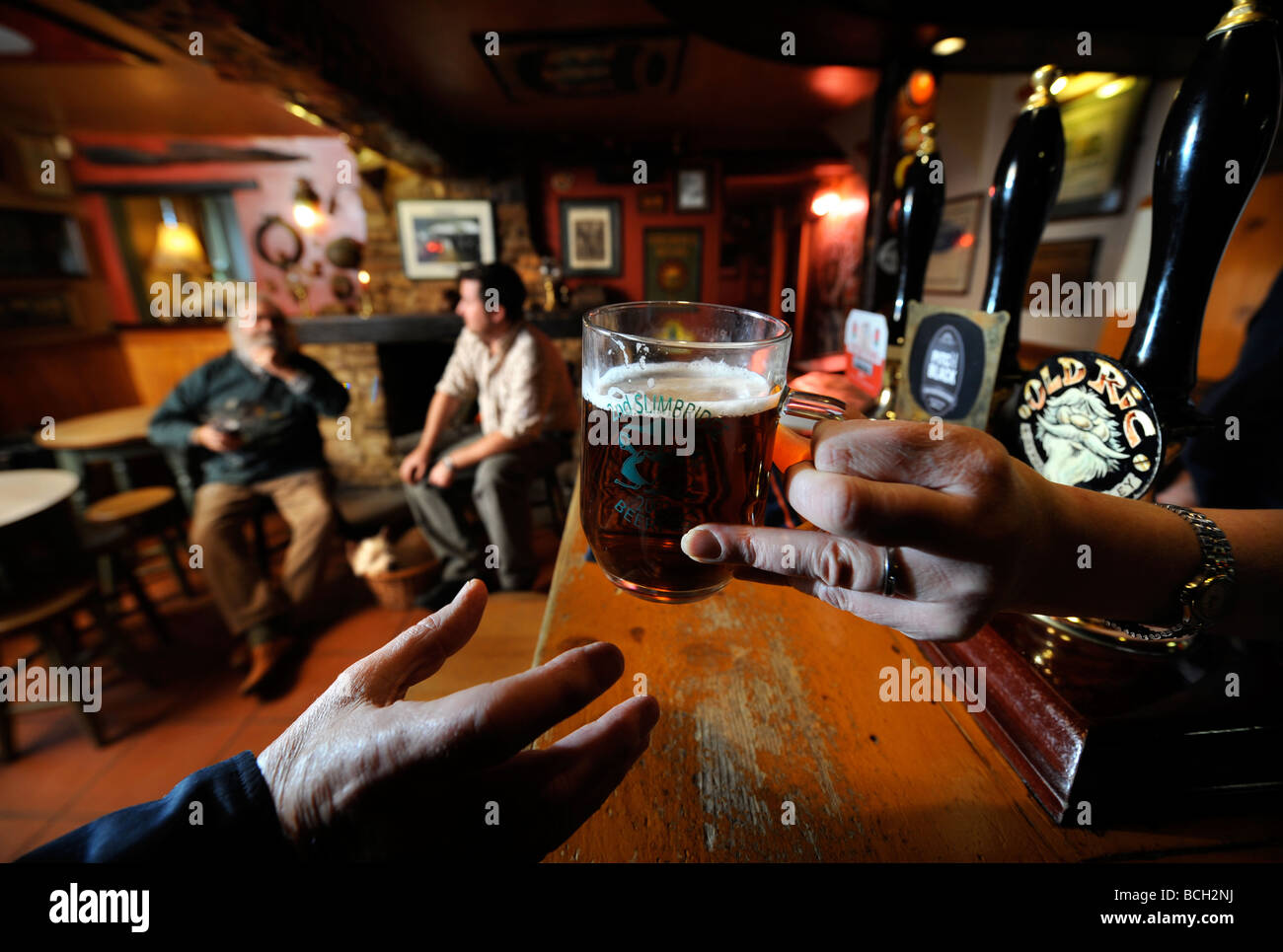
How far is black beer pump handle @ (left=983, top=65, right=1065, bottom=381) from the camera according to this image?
93 centimetres

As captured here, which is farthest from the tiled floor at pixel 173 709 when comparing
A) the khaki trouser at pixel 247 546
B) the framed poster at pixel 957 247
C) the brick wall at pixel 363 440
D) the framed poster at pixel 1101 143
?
the framed poster at pixel 957 247

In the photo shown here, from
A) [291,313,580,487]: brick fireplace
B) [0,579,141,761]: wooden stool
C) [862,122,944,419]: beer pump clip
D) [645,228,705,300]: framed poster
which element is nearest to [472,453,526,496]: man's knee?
[0,579,141,761]: wooden stool

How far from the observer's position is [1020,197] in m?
0.97

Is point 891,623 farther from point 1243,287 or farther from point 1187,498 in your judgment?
point 1243,287

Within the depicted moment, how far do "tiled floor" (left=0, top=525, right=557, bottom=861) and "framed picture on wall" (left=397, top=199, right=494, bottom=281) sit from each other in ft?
14.6

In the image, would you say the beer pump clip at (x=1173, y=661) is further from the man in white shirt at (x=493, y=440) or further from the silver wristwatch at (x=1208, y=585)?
the man in white shirt at (x=493, y=440)

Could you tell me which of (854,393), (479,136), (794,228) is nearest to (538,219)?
(479,136)

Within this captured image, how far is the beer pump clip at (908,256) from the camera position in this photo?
1.22 metres

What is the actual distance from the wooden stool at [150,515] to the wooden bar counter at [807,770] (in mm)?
4008

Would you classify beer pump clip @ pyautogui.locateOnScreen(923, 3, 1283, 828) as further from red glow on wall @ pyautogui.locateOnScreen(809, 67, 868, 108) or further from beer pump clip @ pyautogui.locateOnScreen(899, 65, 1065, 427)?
red glow on wall @ pyautogui.locateOnScreen(809, 67, 868, 108)

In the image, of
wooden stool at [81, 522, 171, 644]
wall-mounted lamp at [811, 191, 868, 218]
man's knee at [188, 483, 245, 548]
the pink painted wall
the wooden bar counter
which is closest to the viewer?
the wooden bar counter

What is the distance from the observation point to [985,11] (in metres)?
1.55

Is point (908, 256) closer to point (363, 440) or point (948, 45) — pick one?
point (948, 45)
